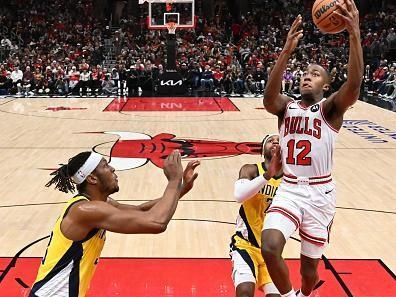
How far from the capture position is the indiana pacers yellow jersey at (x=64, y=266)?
3.30 m

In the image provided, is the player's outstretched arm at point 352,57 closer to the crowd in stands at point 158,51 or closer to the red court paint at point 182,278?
the red court paint at point 182,278

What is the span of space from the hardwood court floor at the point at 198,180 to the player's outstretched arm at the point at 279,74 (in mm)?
2301

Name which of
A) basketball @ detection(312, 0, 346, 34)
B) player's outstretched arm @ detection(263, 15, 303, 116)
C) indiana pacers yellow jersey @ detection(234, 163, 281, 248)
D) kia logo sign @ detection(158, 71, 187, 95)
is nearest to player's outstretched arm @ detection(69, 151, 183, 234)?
indiana pacers yellow jersey @ detection(234, 163, 281, 248)

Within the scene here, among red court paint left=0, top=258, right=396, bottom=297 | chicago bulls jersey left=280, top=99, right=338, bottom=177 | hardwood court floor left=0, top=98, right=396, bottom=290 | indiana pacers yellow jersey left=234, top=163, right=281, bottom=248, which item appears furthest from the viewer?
hardwood court floor left=0, top=98, right=396, bottom=290

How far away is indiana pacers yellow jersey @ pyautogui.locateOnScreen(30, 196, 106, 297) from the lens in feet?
10.8

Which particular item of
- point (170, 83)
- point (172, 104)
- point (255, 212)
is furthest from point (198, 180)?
point (170, 83)

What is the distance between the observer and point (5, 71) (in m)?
→ 22.8

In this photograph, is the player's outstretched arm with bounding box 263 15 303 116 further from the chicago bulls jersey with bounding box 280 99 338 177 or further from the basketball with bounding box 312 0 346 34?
the basketball with bounding box 312 0 346 34

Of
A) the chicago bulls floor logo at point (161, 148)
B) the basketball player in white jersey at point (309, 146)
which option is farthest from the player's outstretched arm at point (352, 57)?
the chicago bulls floor logo at point (161, 148)

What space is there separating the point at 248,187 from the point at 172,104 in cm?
1576

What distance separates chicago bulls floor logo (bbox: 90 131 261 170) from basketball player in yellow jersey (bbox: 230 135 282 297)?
5.96m

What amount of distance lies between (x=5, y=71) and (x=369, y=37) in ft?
50.6

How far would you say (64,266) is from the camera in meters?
3.30

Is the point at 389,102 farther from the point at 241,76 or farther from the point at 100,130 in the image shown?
the point at 100,130
